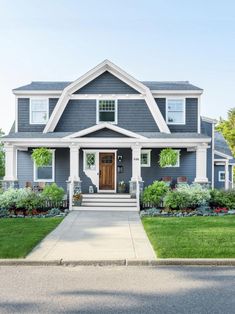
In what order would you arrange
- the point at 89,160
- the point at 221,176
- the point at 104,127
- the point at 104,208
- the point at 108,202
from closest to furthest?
the point at 104,208
the point at 108,202
the point at 104,127
the point at 89,160
the point at 221,176

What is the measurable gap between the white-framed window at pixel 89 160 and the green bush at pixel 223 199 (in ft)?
23.7

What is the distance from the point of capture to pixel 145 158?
19219 mm

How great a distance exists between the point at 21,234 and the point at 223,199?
917 cm

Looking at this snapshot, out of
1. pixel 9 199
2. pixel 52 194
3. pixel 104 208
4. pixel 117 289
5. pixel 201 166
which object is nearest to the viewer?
pixel 117 289

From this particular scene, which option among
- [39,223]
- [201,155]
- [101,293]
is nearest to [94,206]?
[39,223]

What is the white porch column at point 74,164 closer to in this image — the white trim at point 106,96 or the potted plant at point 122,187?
the potted plant at point 122,187

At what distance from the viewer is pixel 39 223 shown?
37.4 feet

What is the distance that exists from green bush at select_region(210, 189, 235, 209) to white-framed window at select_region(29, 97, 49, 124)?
1071 cm

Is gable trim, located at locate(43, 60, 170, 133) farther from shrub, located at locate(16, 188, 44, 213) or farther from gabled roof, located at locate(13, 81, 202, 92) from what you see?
shrub, located at locate(16, 188, 44, 213)

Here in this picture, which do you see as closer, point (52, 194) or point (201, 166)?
point (52, 194)

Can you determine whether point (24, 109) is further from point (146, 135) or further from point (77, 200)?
point (146, 135)

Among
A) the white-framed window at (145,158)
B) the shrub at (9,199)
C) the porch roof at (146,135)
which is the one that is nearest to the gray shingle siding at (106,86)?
the porch roof at (146,135)

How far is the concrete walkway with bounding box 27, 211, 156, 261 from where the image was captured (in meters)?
7.41

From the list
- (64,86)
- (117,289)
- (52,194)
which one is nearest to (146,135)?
(52,194)
